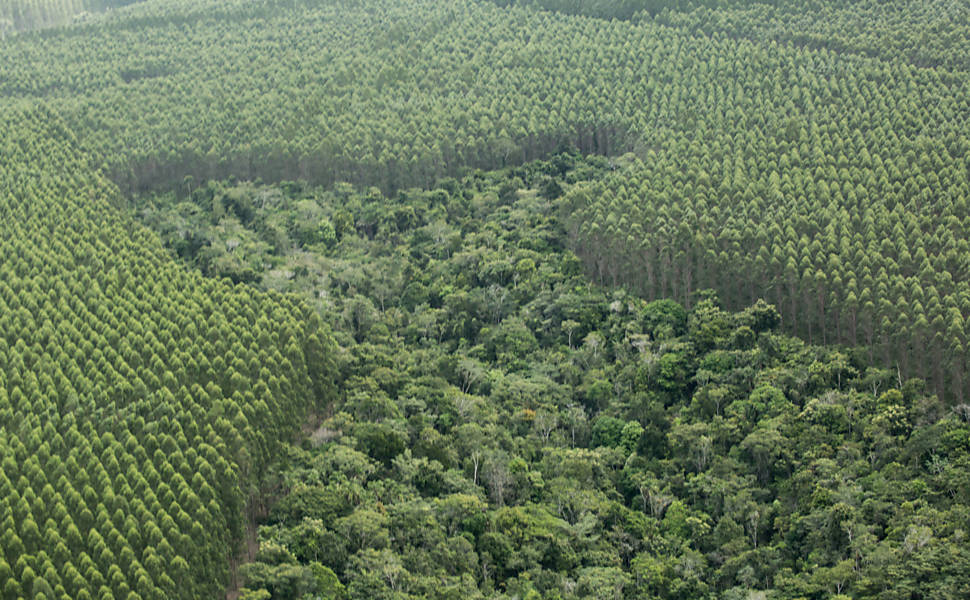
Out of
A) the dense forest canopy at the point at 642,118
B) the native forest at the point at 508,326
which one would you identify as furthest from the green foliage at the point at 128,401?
the dense forest canopy at the point at 642,118

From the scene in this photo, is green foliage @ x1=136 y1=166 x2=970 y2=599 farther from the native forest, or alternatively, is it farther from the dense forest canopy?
the dense forest canopy

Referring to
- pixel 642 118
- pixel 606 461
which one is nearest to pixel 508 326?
pixel 606 461

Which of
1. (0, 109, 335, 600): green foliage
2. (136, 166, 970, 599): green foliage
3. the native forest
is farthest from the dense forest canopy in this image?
(0, 109, 335, 600): green foliage

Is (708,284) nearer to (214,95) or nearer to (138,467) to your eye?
(138,467)

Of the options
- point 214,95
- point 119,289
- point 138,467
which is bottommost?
point 138,467

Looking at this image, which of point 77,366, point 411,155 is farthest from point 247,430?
point 411,155

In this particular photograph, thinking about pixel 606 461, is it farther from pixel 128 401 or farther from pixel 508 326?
pixel 128 401

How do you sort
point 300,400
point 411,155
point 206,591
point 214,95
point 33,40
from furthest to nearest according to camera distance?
point 33,40
point 214,95
point 411,155
point 300,400
point 206,591

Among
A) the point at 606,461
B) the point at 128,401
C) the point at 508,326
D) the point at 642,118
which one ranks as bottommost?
the point at 606,461

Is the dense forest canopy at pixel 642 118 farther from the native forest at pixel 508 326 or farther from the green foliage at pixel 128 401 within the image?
the green foliage at pixel 128 401
